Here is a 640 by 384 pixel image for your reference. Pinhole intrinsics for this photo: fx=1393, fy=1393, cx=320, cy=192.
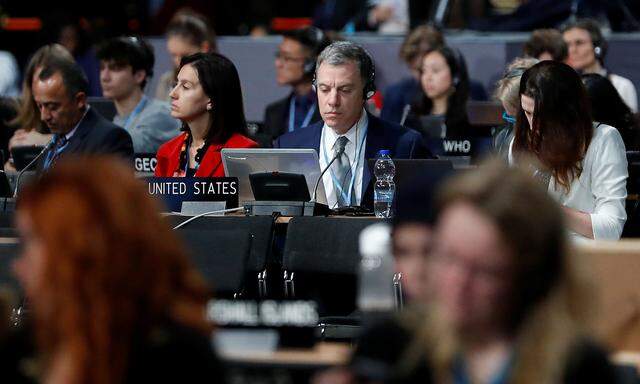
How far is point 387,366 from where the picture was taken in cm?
290

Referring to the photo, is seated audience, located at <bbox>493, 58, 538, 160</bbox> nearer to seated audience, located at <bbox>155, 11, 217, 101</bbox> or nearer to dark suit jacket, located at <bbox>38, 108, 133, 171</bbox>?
dark suit jacket, located at <bbox>38, 108, 133, 171</bbox>

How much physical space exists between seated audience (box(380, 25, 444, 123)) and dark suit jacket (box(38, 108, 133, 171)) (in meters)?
3.36

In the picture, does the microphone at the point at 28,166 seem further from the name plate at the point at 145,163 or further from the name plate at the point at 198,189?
the name plate at the point at 198,189

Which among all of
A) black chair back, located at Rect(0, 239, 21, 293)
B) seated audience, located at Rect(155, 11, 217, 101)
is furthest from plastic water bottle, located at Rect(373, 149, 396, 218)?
seated audience, located at Rect(155, 11, 217, 101)

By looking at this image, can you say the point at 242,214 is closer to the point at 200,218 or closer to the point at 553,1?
the point at 200,218

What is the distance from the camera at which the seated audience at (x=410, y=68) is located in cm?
1049

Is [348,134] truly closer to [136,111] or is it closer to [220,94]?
[220,94]

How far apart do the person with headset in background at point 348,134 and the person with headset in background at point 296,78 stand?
277 cm

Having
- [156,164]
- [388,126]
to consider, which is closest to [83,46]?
[156,164]

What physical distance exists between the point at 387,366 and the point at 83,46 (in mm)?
10003

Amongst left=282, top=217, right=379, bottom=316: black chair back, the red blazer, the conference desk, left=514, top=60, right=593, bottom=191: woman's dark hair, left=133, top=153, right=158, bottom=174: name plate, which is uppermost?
left=514, top=60, right=593, bottom=191: woman's dark hair

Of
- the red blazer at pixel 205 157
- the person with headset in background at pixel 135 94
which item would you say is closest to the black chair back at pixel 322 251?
the red blazer at pixel 205 157

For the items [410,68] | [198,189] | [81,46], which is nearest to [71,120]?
[198,189]

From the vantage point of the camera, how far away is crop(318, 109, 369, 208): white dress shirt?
7.04m
